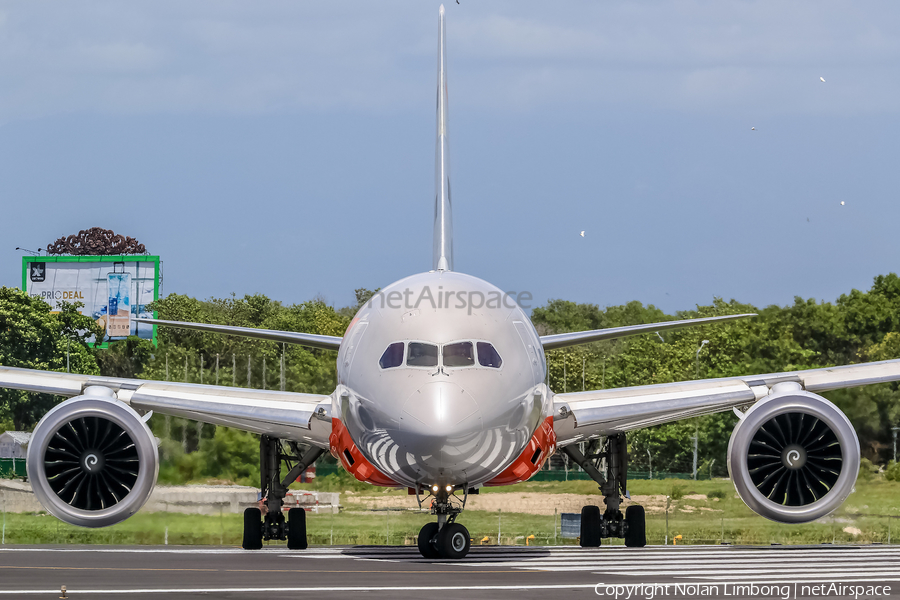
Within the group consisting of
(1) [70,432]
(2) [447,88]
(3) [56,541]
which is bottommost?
(3) [56,541]

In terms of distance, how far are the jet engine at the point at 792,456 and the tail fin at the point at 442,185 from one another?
6167 millimetres

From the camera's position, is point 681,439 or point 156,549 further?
point 681,439

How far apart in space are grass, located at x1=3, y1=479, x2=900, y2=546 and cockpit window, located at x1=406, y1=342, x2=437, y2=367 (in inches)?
467

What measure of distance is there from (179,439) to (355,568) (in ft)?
47.8

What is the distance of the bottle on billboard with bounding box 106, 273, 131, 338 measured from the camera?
118181 millimetres

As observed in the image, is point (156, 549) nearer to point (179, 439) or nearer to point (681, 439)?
point (179, 439)

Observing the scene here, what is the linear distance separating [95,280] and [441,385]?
11230 centimetres

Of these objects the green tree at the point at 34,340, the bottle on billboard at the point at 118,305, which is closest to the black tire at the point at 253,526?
the green tree at the point at 34,340

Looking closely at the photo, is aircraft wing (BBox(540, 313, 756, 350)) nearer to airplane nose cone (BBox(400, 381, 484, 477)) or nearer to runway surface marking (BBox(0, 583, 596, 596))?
airplane nose cone (BBox(400, 381, 484, 477))

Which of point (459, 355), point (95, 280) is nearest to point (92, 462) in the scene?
point (459, 355)

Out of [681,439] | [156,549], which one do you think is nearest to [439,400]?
[156,549]

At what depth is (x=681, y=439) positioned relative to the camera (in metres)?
65.4

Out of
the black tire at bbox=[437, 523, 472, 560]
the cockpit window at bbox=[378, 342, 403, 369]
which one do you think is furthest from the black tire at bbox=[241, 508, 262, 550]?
the cockpit window at bbox=[378, 342, 403, 369]

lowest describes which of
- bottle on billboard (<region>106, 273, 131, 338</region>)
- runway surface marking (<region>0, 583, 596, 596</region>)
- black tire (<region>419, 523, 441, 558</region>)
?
runway surface marking (<region>0, 583, 596, 596</region>)
